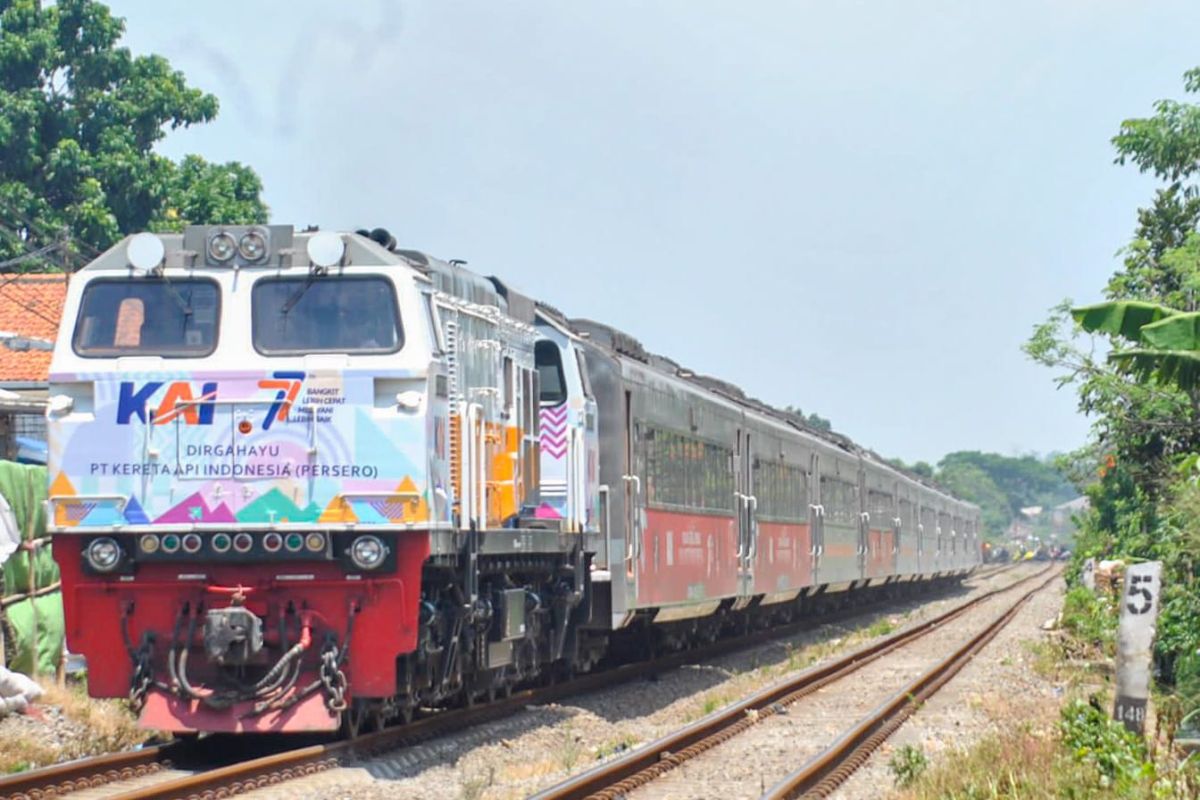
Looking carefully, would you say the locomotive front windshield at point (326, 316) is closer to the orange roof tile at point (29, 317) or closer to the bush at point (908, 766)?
the bush at point (908, 766)

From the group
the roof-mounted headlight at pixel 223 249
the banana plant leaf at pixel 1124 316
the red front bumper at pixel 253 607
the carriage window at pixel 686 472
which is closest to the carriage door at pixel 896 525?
the carriage window at pixel 686 472

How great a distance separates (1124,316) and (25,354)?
1776 cm

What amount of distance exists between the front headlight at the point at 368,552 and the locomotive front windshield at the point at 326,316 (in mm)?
1212

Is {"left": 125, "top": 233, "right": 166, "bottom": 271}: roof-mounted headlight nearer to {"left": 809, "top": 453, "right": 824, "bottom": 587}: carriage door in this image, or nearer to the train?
the train

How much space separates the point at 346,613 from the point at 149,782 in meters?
1.58

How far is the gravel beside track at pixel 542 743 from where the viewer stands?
1025 centimetres

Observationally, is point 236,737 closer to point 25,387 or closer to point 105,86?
point 25,387

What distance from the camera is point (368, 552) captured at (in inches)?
426

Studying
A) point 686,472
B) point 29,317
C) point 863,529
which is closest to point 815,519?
point 863,529

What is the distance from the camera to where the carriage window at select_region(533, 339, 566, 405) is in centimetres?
1527

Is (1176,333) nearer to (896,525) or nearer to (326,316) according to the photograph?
(326,316)

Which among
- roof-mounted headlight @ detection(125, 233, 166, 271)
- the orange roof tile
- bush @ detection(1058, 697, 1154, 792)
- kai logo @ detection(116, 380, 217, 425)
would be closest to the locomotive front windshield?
kai logo @ detection(116, 380, 217, 425)

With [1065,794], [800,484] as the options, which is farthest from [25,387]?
[1065,794]

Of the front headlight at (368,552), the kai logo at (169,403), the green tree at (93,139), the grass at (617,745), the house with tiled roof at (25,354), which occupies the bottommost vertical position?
the grass at (617,745)
